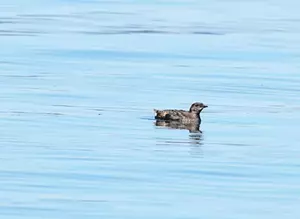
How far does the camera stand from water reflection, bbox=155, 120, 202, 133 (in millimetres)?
20797

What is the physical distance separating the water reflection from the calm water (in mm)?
121

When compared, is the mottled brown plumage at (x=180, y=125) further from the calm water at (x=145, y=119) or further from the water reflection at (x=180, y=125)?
the calm water at (x=145, y=119)

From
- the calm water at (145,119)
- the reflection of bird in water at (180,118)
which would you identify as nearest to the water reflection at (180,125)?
the reflection of bird in water at (180,118)

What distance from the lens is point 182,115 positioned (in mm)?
21375

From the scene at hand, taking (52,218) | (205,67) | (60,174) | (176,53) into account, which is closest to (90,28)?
(176,53)

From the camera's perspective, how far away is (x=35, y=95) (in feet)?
76.7

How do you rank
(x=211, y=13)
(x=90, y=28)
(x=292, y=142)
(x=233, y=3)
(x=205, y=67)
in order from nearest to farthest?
(x=292, y=142), (x=205, y=67), (x=90, y=28), (x=211, y=13), (x=233, y=3)

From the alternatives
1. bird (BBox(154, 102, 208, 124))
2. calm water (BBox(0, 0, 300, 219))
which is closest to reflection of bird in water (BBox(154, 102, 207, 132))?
bird (BBox(154, 102, 208, 124))

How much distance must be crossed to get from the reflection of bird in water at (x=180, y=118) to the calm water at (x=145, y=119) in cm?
18

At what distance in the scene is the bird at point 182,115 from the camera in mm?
21156

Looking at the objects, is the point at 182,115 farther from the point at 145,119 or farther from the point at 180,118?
the point at 145,119

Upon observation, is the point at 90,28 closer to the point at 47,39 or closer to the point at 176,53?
the point at 47,39

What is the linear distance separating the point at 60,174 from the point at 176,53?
50.5ft

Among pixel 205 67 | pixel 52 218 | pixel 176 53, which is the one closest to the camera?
pixel 52 218
